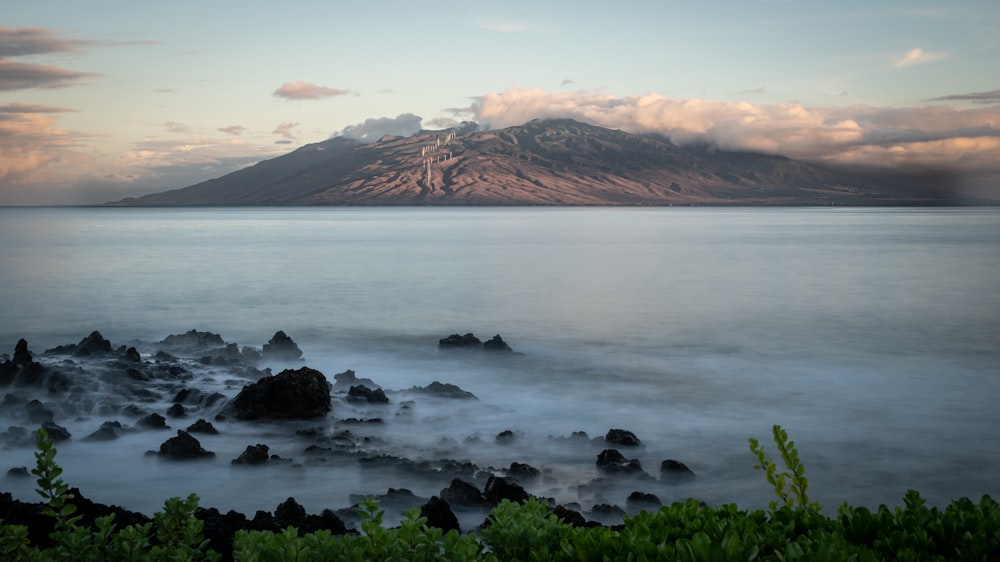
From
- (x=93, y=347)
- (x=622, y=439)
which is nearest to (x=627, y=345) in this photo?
(x=622, y=439)

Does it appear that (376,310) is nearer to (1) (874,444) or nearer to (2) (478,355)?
(2) (478,355)

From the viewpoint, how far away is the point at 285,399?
629 inches

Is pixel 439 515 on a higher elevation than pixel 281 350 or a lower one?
higher

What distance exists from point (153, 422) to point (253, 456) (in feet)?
10.7

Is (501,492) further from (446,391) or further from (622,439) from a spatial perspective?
(446,391)

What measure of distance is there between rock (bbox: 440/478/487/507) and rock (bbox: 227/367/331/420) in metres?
5.55

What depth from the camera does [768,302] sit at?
38500mm

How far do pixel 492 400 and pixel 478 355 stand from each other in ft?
17.6

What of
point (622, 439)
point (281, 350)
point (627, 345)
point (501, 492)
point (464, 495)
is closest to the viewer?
point (501, 492)

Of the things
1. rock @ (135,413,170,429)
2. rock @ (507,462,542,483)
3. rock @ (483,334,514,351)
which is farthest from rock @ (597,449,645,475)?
rock @ (483,334,514,351)

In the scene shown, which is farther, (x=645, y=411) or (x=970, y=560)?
(x=645, y=411)

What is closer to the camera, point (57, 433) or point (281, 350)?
point (57, 433)

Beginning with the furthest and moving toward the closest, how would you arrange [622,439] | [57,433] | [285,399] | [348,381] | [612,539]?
[348,381]
[285,399]
[57,433]
[622,439]
[612,539]

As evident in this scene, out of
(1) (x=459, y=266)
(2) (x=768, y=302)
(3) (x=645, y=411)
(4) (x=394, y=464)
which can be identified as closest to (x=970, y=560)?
(4) (x=394, y=464)
